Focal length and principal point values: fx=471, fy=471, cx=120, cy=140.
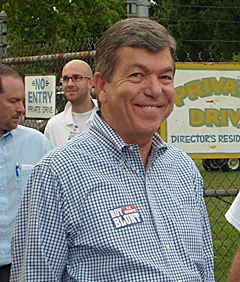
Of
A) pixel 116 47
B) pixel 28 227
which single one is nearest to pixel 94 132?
pixel 116 47

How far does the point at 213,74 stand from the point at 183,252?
2.35 metres

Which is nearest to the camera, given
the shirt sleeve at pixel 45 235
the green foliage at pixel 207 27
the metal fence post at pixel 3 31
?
the shirt sleeve at pixel 45 235

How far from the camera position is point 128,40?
1.90 metres

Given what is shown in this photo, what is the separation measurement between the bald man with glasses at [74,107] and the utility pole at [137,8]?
1244 mm

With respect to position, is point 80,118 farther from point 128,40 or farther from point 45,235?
point 45,235

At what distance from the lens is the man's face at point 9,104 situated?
10.5ft

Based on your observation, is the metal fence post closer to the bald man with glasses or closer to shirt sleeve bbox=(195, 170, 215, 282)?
the bald man with glasses

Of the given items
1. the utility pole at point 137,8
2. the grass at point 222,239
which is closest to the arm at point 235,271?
the grass at point 222,239

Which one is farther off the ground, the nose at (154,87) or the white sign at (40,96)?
the nose at (154,87)

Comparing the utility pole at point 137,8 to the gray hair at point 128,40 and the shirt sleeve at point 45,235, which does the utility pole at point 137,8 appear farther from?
Result: the shirt sleeve at point 45,235

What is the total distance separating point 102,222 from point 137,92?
55 cm

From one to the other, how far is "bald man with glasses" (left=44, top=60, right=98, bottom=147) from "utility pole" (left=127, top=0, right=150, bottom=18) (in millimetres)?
1244

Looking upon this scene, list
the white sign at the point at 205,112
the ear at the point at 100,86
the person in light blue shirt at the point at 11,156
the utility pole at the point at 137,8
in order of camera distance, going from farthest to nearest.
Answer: the white sign at the point at 205,112
the utility pole at the point at 137,8
the person in light blue shirt at the point at 11,156
the ear at the point at 100,86

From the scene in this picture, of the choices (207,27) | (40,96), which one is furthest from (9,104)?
(207,27)
